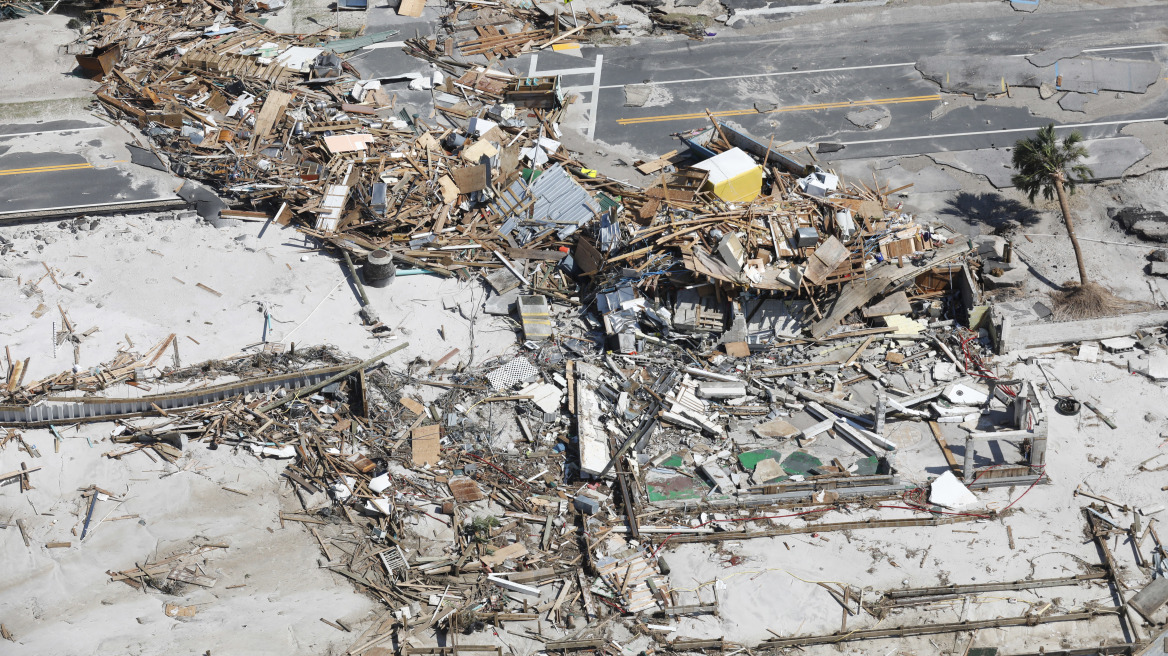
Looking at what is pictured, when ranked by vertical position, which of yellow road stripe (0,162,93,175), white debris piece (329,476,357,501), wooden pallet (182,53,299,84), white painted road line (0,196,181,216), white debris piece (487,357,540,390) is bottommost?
white debris piece (329,476,357,501)

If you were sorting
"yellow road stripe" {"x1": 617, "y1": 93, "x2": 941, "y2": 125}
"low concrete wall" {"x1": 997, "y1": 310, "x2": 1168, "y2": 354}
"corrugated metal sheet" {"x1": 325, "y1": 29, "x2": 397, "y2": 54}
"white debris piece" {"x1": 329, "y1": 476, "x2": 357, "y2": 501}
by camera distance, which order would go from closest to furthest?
"white debris piece" {"x1": 329, "y1": 476, "x2": 357, "y2": 501} → "low concrete wall" {"x1": 997, "y1": 310, "x2": 1168, "y2": 354} → "yellow road stripe" {"x1": 617, "y1": 93, "x2": 941, "y2": 125} → "corrugated metal sheet" {"x1": 325, "y1": 29, "x2": 397, "y2": 54}

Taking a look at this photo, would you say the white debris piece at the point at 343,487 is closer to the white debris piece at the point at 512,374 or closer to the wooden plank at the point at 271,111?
the white debris piece at the point at 512,374

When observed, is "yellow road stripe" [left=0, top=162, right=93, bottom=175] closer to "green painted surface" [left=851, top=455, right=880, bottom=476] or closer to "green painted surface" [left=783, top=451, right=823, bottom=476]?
"green painted surface" [left=783, top=451, right=823, bottom=476]

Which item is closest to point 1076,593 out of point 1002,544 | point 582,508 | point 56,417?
point 1002,544

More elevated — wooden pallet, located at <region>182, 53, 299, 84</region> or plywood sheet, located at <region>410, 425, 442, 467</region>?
wooden pallet, located at <region>182, 53, 299, 84</region>

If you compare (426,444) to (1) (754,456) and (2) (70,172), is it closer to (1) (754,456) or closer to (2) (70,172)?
(1) (754,456)

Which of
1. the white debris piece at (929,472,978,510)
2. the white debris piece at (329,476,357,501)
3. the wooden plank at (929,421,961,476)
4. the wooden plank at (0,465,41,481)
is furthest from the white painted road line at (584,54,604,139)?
the wooden plank at (0,465,41,481)

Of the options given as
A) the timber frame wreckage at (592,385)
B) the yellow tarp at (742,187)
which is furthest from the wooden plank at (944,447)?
the yellow tarp at (742,187)
